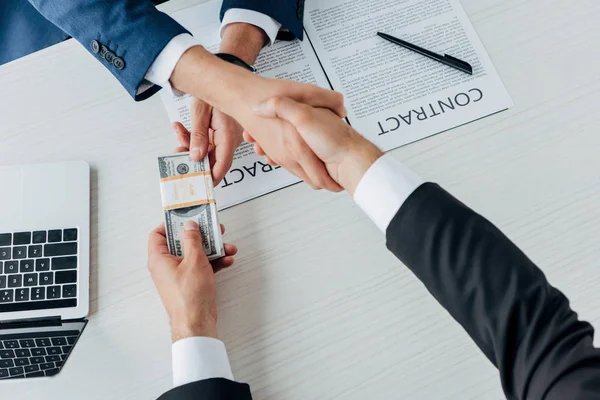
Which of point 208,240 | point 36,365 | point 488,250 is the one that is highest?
point 488,250

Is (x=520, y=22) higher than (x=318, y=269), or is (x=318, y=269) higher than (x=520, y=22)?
(x=520, y=22)

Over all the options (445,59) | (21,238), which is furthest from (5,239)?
(445,59)

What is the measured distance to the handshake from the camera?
0.77 meters

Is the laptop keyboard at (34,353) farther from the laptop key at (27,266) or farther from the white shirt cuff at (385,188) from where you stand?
the white shirt cuff at (385,188)

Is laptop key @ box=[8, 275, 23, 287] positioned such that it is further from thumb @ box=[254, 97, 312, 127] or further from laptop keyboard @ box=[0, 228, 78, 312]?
thumb @ box=[254, 97, 312, 127]

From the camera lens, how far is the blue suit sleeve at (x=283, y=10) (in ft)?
3.09

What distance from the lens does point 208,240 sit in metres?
0.80

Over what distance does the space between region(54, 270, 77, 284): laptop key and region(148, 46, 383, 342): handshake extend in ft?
0.37

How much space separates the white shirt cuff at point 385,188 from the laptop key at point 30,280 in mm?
472

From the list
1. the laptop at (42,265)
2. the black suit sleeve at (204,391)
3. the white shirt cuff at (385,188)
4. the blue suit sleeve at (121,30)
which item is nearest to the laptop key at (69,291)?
the laptop at (42,265)

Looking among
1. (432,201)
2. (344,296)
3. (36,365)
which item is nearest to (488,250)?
(432,201)

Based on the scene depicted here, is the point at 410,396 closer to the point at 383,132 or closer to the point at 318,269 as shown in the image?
the point at 318,269

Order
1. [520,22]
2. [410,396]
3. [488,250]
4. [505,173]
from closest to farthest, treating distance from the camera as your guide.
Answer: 1. [488,250]
2. [410,396]
3. [505,173]
4. [520,22]

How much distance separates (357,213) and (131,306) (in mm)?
357
